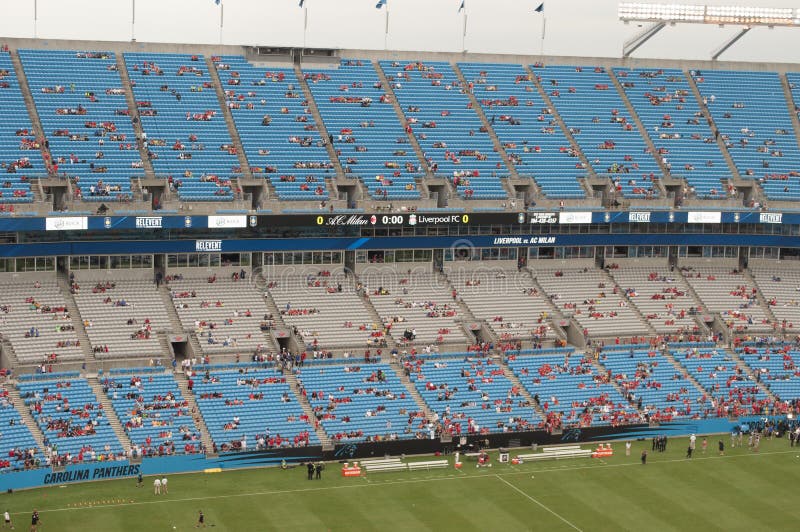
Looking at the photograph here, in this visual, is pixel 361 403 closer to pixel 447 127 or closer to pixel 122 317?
pixel 122 317

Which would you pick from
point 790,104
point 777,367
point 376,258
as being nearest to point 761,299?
point 777,367

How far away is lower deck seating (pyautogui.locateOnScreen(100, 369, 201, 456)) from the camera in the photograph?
65688 millimetres

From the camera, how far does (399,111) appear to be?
90.9m

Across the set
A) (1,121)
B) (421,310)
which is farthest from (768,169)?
(1,121)

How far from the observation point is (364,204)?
271 feet

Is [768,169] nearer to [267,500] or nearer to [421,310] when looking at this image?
[421,310]

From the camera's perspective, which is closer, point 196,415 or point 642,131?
point 196,415

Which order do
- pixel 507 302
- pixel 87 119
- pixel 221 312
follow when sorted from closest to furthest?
pixel 221 312 < pixel 87 119 < pixel 507 302

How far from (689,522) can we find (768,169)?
42.0m

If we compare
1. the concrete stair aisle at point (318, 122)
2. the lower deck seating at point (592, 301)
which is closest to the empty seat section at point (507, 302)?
the lower deck seating at point (592, 301)

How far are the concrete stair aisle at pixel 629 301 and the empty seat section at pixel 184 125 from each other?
27.7 m

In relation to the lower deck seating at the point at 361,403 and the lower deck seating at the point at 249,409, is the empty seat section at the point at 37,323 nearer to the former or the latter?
the lower deck seating at the point at 249,409

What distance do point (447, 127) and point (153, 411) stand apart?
3419 centimetres

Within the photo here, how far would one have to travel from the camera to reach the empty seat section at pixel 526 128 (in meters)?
89.0
